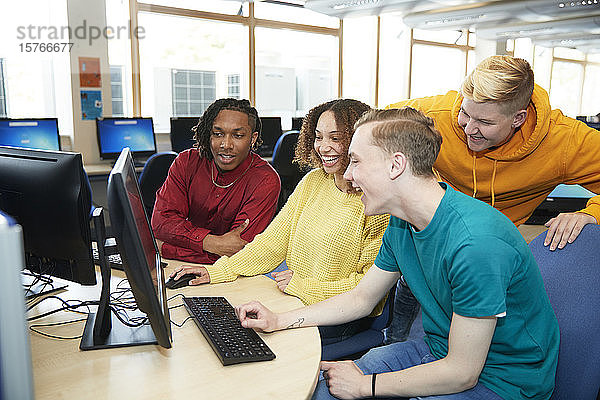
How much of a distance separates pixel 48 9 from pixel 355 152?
16.1 feet

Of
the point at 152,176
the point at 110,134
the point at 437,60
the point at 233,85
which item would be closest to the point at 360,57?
the point at 437,60

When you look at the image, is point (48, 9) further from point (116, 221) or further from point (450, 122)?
point (116, 221)

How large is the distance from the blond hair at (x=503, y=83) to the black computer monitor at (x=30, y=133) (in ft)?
13.1

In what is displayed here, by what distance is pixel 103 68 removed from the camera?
5070mm

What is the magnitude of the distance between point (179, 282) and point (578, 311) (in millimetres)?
1133

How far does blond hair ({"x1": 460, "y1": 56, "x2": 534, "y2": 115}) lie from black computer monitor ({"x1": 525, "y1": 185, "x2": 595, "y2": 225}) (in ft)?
3.86

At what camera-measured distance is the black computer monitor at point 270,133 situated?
5895 millimetres

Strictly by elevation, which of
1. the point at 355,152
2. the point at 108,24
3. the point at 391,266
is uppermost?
the point at 108,24

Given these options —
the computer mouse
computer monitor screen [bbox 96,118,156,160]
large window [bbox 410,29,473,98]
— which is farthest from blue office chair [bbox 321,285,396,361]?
large window [bbox 410,29,473,98]

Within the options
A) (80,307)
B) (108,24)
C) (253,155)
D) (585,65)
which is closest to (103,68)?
(108,24)

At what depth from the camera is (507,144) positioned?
1.79 metres

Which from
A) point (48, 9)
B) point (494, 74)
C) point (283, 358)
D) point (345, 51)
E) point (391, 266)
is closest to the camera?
point (283, 358)

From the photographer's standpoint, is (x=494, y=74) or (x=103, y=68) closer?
(x=494, y=74)

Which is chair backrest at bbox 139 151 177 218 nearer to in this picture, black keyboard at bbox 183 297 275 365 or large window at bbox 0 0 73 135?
black keyboard at bbox 183 297 275 365
